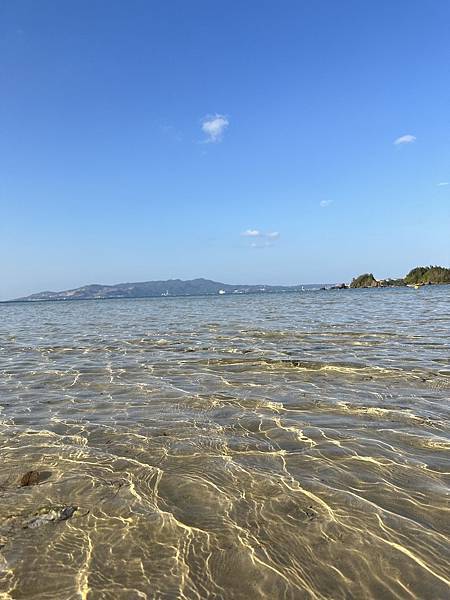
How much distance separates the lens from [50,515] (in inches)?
180

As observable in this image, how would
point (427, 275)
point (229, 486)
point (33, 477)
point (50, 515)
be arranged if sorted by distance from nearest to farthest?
1. point (50, 515)
2. point (229, 486)
3. point (33, 477)
4. point (427, 275)

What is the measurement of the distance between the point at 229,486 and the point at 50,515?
2144 millimetres

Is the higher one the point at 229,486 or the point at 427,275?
the point at 427,275

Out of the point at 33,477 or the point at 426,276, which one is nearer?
the point at 33,477

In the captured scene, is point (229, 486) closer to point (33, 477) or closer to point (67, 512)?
point (67, 512)

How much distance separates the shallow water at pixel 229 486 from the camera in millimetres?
3600

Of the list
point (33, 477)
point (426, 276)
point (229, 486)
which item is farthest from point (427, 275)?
point (33, 477)

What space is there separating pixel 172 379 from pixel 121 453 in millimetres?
5017

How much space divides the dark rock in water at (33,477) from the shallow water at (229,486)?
3 centimetres

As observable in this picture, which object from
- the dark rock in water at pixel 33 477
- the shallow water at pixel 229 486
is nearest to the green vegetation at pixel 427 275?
the shallow water at pixel 229 486

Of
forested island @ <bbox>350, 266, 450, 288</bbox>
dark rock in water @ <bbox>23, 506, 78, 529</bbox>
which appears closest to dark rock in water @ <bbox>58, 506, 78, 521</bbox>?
dark rock in water @ <bbox>23, 506, 78, 529</bbox>

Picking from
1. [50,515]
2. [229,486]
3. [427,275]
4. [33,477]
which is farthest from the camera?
[427,275]

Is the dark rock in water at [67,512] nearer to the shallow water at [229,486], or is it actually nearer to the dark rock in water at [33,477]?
the shallow water at [229,486]

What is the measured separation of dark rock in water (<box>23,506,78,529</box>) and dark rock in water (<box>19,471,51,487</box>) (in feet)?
2.55
